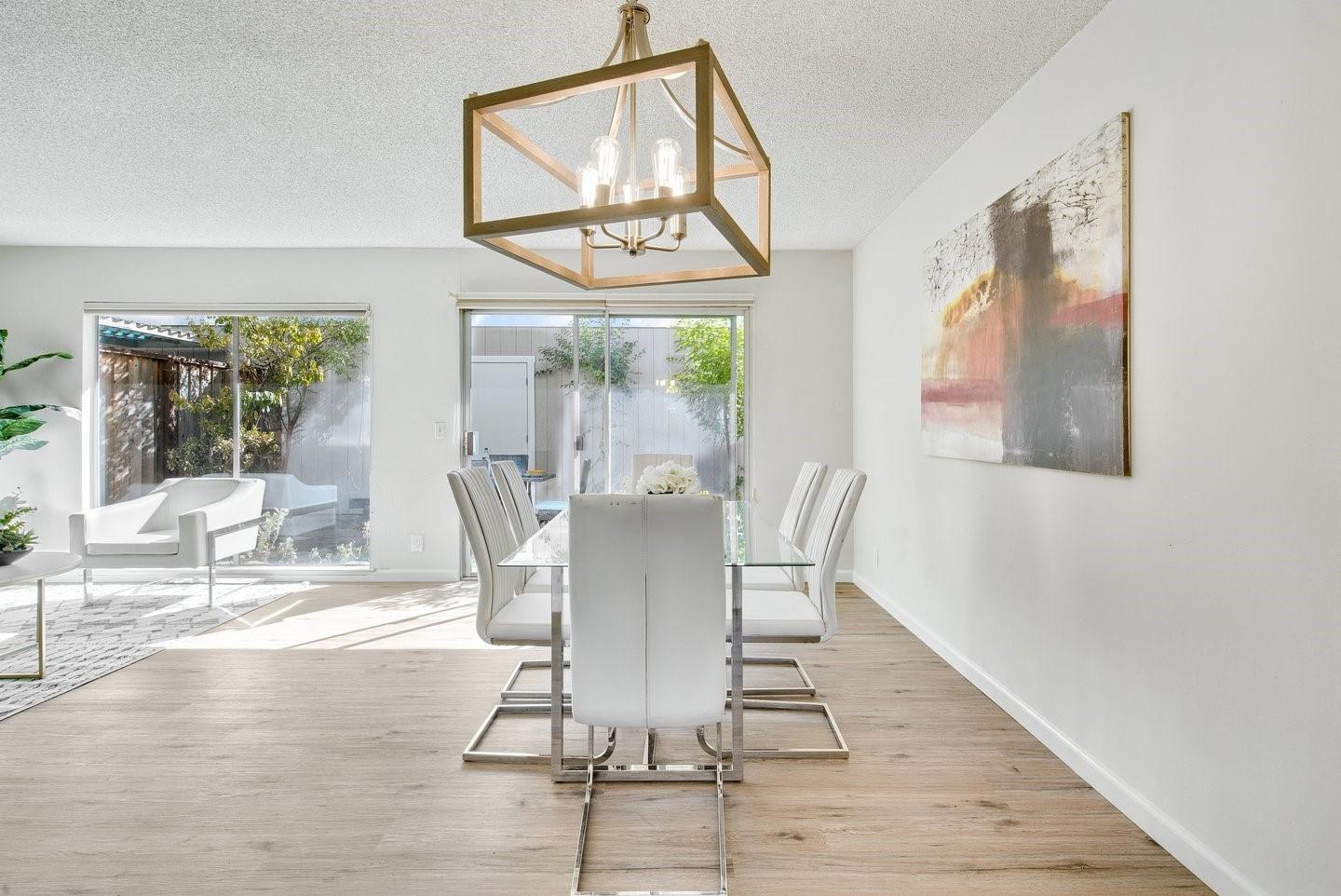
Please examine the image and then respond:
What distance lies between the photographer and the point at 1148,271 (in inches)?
83.0

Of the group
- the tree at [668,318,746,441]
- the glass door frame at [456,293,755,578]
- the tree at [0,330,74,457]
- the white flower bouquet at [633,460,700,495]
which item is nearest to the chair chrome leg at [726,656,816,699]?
the white flower bouquet at [633,460,700,495]

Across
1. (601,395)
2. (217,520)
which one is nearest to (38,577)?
(217,520)

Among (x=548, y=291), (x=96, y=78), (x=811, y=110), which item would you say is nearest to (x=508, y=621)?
(x=811, y=110)

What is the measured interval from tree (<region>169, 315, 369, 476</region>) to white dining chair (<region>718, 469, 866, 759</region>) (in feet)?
13.6

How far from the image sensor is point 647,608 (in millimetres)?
2016

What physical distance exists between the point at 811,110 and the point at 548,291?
278 cm

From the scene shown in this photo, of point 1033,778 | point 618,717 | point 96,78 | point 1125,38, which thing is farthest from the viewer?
point 96,78

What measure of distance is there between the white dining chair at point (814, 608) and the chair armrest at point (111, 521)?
4165 mm

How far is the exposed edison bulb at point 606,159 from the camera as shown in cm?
205

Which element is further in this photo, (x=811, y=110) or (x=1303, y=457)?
(x=811, y=110)

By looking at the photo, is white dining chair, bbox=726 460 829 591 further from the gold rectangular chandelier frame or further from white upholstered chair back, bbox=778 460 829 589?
the gold rectangular chandelier frame

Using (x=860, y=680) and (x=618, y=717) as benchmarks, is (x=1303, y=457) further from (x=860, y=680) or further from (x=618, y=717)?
(x=860, y=680)

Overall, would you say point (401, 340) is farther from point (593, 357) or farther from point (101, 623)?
point (101, 623)

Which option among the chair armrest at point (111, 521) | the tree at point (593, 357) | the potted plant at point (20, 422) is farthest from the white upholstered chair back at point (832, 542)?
the potted plant at point (20, 422)
